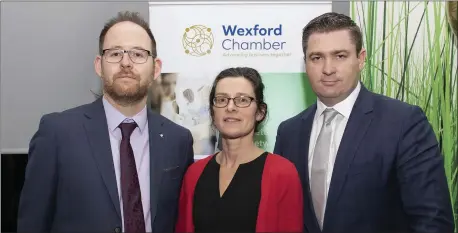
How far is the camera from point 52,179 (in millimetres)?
2230

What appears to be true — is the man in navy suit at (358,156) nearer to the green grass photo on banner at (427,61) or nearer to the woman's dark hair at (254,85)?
the woman's dark hair at (254,85)

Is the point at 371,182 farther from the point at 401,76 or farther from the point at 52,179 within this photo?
the point at 52,179

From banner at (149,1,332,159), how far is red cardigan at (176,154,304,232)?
2.06ft

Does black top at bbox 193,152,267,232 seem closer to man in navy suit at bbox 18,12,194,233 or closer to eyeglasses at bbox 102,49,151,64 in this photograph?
man in navy suit at bbox 18,12,194,233

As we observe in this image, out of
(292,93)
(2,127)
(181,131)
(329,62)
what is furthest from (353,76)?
(2,127)

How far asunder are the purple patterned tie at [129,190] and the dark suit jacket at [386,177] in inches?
33.8

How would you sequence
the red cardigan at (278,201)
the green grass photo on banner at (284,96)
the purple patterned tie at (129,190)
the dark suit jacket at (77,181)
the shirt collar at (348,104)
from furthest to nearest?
1. the green grass photo on banner at (284,96)
2. the shirt collar at (348,104)
3. the purple patterned tie at (129,190)
4. the dark suit jacket at (77,181)
5. the red cardigan at (278,201)

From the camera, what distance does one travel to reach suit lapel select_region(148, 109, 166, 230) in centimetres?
239

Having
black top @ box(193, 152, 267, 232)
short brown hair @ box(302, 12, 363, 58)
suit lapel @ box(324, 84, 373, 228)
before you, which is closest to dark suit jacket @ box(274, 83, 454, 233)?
suit lapel @ box(324, 84, 373, 228)

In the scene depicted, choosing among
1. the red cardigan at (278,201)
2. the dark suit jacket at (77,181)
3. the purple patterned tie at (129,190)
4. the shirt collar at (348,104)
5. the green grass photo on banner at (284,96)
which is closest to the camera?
the red cardigan at (278,201)

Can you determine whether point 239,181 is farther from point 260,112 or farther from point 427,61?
point 427,61

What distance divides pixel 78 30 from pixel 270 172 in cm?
153

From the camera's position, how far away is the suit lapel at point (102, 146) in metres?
2.29

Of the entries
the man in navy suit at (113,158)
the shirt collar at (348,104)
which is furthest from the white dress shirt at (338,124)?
the man in navy suit at (113,158)
